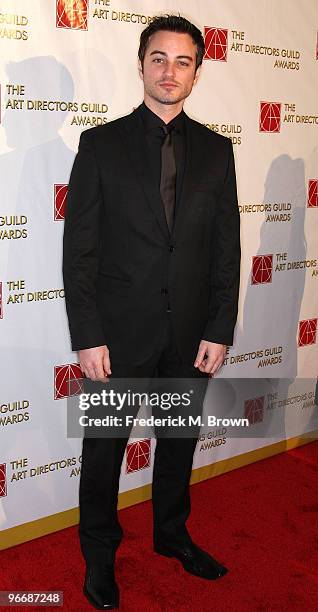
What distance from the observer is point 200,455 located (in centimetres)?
375

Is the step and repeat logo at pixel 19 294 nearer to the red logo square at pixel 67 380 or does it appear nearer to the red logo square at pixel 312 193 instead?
the red logo square at pixel 67 380

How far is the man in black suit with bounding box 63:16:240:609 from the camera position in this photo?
2.44m

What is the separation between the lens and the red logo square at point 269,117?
3.57 meters

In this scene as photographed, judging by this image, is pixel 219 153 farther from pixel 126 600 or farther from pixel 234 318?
pixel 126 600

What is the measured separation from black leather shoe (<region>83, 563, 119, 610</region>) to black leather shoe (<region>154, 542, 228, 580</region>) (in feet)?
1.04

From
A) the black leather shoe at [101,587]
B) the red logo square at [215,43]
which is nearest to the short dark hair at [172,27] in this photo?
the red logo square at [215,43]

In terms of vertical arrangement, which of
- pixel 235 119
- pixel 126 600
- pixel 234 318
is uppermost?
pixel 235 119

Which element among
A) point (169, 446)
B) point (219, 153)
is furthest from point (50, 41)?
point (169, 446)

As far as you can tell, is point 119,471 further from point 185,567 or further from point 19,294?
point 19,294

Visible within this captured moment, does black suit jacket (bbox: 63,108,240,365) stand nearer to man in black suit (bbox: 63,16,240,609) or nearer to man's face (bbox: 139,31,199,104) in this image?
man in black suit (bbox: 63,16,240,609)

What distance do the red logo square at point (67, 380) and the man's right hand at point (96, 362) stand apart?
578mm

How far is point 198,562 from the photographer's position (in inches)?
114

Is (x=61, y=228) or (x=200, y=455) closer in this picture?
(x=61, y=228)

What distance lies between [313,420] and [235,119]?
6.09 ft
